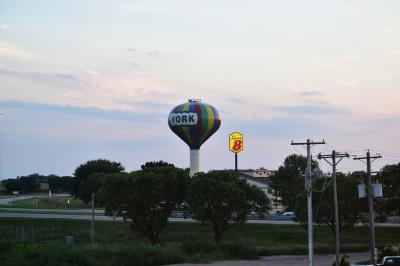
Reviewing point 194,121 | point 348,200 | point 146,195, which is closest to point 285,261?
point 348,200

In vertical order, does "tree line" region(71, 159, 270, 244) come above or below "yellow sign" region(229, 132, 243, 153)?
below

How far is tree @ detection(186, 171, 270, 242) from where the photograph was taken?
58.4 meters

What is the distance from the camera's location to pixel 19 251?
147 feet

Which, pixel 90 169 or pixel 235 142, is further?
pixel 90 169

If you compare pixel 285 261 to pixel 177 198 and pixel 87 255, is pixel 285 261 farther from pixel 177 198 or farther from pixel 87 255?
pixel 87 255

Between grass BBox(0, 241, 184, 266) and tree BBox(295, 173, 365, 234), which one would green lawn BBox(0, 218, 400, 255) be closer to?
tree BBox(295, 173, 365, 234)

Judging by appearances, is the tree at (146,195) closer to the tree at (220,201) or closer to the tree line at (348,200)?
the tree at (220,201)

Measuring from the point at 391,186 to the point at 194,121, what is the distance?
91.4 feet

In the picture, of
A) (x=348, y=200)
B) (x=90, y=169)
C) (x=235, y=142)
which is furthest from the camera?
(x=90, y=169)

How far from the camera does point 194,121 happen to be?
280 ft

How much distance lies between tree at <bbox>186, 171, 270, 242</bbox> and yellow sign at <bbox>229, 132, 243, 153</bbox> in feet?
150

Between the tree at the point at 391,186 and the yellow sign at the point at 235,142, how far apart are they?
117 ft

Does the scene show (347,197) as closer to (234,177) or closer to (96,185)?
(234,177)

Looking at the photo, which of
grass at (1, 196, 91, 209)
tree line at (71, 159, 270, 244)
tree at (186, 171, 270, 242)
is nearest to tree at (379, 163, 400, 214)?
tree line at (71, 159, 270, 244)
